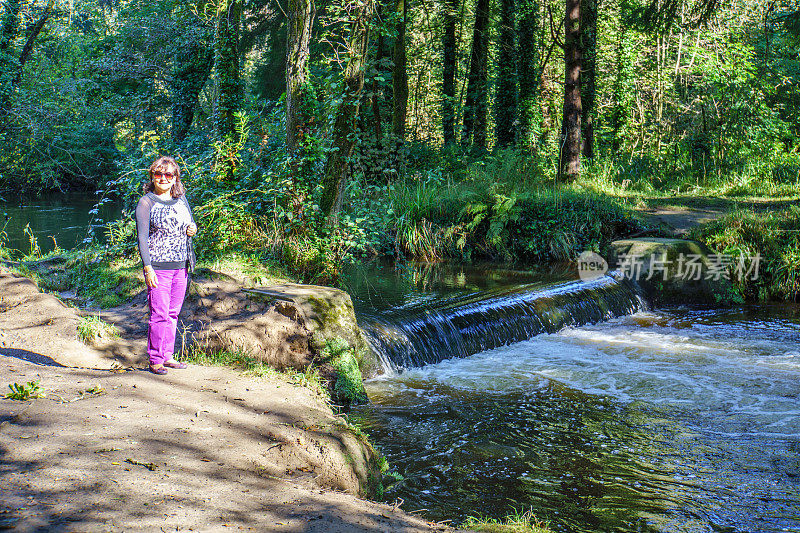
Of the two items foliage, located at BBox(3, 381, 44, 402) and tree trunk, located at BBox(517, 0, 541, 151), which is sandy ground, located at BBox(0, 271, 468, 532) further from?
tree trunk, located at BBox(517, 0, 541, 151)

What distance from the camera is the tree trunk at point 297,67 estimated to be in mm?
9336

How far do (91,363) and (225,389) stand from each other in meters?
1.58

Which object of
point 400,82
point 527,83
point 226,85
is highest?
point 527,83

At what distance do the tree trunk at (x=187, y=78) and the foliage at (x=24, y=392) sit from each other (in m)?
16.7

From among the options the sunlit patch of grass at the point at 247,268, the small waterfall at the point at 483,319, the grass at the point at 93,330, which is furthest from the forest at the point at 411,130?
the grass at the point at 93,330

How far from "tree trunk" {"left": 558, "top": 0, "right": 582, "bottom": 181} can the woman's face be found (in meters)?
11.6

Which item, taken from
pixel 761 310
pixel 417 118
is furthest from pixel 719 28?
pixel 761 310

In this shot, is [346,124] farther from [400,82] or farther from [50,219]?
[50,219]

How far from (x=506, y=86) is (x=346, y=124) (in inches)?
527

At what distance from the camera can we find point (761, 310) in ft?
37.3

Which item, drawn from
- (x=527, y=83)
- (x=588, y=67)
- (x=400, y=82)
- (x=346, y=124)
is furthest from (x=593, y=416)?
(x=527, y=83)

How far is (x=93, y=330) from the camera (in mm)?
6371

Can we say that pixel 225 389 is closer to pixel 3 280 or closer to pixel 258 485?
pixel 258 485

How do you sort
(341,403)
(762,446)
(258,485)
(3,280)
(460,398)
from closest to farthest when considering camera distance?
1. (258,485)
2. (762,446)
3. (341,403)
4. (460,398)
5. (3,280)
